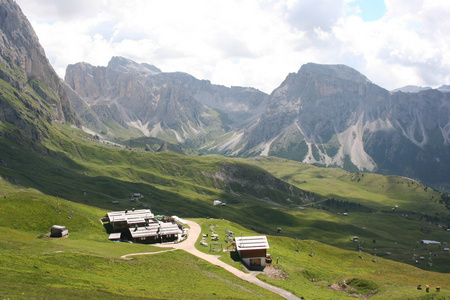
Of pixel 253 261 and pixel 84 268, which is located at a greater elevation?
pixel 84 268

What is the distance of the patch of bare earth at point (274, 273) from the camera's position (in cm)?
7600

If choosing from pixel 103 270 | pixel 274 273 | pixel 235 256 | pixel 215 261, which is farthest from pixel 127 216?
pixel 274 273

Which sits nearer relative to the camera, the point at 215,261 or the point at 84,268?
the point at 84,268

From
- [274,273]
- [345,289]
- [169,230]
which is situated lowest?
[345,289]

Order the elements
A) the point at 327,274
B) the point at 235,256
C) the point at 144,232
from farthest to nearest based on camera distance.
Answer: the point at 144,232 → the point at 327,274 → the point at 235,256

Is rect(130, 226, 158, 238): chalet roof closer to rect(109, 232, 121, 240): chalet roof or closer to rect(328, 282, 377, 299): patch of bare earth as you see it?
rect(109, 232, 121, 240): chalet roof

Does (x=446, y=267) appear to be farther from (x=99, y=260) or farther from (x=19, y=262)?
(x=19, y=262)

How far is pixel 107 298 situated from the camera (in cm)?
4231

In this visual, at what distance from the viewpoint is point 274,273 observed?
77375 millimetres

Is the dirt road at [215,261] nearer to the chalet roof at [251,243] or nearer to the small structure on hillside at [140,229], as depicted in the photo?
the small structure on hillside at [140,229]

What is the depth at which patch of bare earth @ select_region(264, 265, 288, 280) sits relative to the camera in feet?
249

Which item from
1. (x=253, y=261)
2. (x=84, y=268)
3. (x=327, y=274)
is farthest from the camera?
(x=327, y=274)

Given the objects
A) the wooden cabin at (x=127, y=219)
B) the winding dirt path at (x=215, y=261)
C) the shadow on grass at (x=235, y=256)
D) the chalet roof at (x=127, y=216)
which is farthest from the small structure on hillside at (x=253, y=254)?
the chalet roof at (x=127, y=216)

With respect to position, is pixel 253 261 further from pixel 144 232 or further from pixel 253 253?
pixel 144 232
